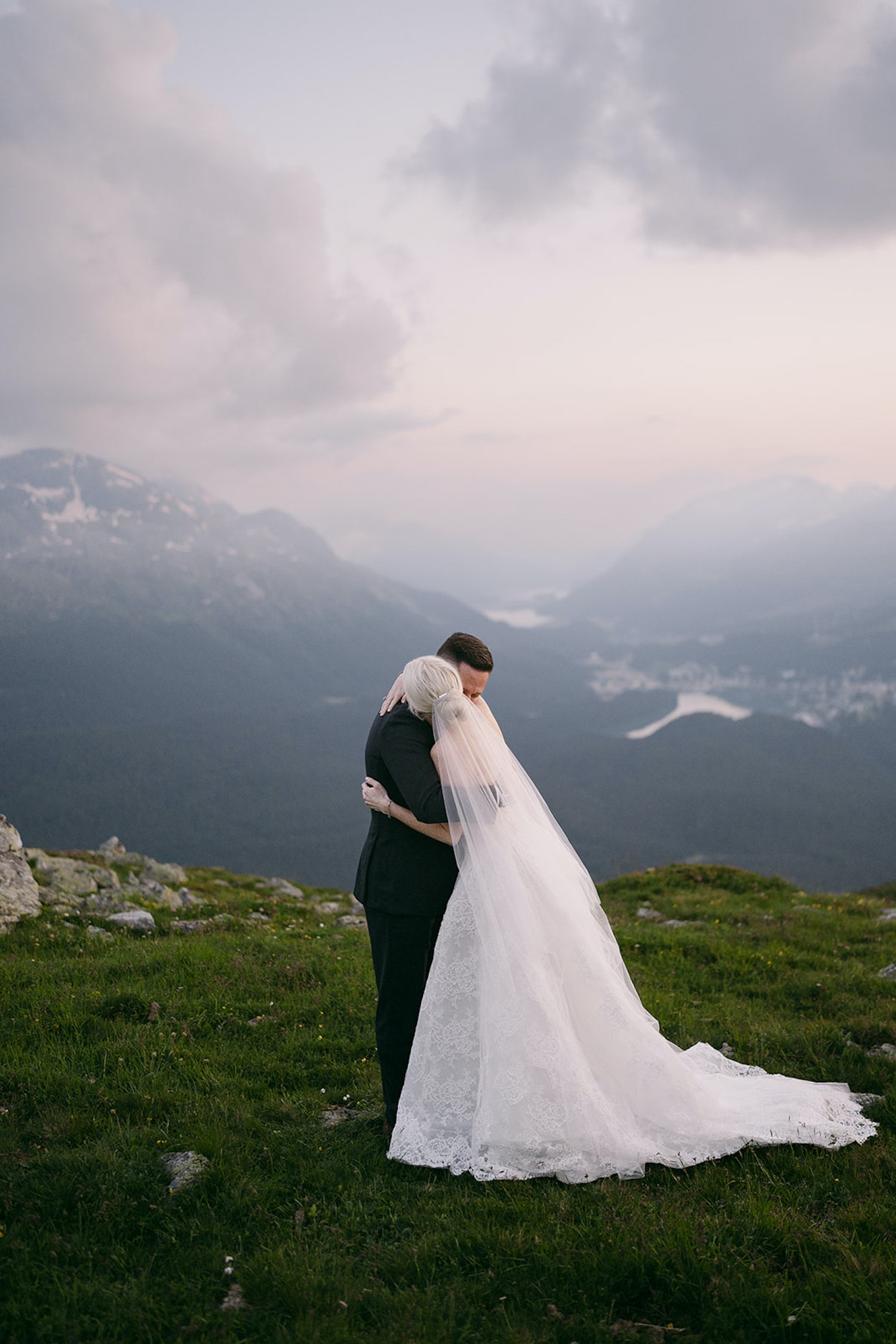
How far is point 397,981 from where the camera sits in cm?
595

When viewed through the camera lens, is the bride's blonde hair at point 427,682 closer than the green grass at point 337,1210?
No

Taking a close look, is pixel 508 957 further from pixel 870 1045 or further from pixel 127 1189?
pixel 870 1045

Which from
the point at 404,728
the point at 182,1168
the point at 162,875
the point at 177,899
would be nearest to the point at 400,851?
the point at 404,728

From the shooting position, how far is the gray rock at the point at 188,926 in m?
12.0

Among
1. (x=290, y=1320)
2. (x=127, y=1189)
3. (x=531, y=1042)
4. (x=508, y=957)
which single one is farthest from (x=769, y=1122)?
(x=127, y=1189)

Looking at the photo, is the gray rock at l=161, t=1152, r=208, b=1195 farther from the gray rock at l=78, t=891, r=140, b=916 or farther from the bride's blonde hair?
the gray rock at l=78, t=891, r=140, b=916

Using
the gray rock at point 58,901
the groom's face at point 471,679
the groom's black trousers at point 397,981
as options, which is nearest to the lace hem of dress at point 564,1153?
the groom's black trousers at point 397,981

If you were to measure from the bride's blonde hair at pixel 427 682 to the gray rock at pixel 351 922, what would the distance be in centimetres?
923

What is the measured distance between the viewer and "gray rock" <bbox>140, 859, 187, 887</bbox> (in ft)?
60.8

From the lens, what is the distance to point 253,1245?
14.7ft

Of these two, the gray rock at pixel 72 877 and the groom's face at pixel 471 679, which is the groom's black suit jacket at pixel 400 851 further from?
the gray rock at pixel 72 877

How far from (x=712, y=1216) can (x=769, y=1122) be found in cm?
152

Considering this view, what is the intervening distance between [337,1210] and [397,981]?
5.10ft

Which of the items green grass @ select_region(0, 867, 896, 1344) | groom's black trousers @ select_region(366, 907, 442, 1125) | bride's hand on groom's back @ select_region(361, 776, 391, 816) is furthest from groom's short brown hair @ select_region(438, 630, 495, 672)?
green grass @ select_region(0, 867, 896, 1344)
